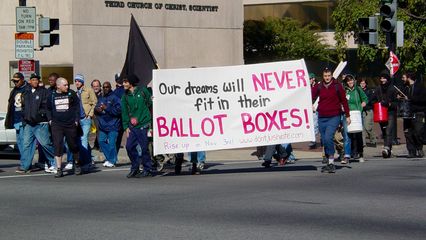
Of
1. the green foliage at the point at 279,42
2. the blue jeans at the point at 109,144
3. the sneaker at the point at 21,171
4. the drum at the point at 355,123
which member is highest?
the green foliage at the point at 279,42

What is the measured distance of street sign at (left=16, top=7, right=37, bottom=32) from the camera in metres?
23.0

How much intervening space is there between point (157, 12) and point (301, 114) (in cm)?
2340

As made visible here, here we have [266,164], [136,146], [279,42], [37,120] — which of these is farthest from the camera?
[279,42]

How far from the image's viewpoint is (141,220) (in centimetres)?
1095

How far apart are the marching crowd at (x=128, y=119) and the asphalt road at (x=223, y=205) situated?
525 millimetres

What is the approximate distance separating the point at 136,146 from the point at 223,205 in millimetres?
4173

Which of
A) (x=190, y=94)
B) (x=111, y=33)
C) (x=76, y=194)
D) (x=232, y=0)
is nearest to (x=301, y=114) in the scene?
(x=190, y=94)

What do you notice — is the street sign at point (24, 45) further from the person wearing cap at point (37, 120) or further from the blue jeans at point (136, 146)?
the blue jeans at point (136, 146)

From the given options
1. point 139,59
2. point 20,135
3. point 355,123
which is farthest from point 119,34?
point 139,59

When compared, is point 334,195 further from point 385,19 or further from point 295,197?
point 385,19

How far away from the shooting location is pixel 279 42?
5056 cm

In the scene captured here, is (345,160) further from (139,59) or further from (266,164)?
(139,59)

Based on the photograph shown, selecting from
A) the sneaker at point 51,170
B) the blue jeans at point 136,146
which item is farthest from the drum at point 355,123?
the sneaker at point 51,170

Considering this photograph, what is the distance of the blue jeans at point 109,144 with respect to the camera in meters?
19.0
